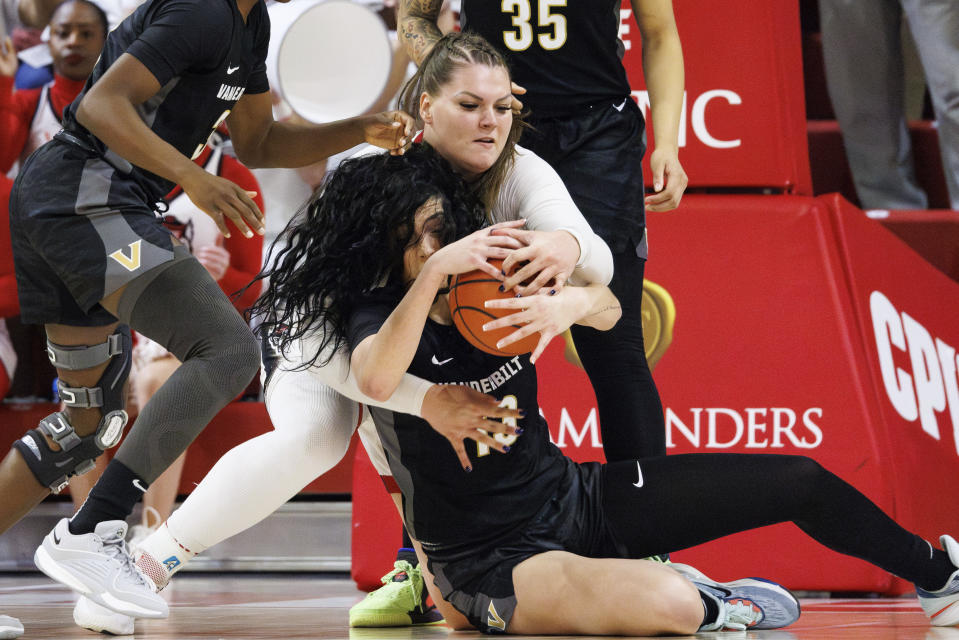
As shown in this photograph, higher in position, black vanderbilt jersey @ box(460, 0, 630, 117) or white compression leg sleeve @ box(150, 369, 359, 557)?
black vanderbilt jersey @ box(460, 0, 630, 117)

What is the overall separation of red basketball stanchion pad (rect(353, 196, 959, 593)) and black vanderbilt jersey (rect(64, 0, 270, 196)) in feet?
3.77

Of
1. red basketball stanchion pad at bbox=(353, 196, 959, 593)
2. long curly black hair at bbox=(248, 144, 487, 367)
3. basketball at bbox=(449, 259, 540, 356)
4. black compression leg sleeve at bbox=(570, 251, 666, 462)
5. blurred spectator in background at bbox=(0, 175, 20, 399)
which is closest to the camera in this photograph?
basketball at bbox=(449, 259, 540, 356)

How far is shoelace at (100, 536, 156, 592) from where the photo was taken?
2156 mm

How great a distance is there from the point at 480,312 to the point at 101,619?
94 cm

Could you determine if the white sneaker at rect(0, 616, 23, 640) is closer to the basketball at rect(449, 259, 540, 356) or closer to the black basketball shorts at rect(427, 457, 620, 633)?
the black basketball shorts at rect(427, 457, 620, 633)

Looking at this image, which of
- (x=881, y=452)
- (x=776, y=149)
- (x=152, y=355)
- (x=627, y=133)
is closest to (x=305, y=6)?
(x=152, y=355)

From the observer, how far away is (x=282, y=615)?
2.63m

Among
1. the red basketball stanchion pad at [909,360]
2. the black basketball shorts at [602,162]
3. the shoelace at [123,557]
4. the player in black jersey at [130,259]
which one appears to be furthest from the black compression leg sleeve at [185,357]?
the red basketball stanchion pad at [909,360]

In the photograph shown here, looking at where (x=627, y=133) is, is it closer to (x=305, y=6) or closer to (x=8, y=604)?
(x=8, y=604)

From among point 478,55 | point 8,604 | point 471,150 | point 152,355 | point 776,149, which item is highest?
point 478,55

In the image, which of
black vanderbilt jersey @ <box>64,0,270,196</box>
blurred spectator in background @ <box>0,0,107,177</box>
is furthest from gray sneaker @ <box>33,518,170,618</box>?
blurred spectator in background @ <box>0,0,107,177</box>

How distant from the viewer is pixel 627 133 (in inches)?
101

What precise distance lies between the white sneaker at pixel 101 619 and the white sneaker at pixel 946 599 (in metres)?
1.51

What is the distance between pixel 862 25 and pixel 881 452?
1.96m
